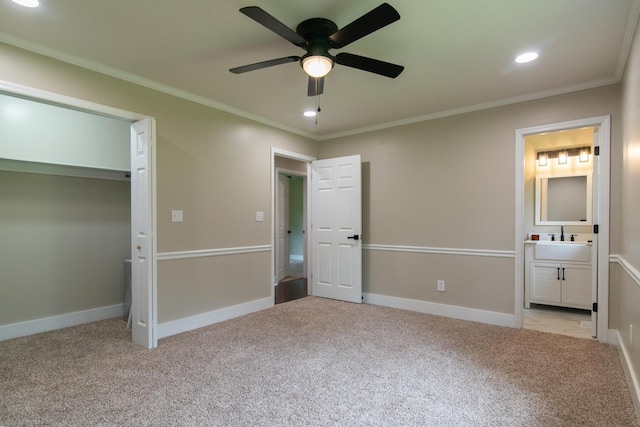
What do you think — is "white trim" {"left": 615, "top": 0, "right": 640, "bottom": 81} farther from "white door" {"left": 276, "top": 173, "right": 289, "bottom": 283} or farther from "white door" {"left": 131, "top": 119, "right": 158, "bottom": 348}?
"white door" {"left": 276, "top": 173, "right": 289, "bottom": 283}

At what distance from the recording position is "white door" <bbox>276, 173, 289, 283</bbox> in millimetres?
6248

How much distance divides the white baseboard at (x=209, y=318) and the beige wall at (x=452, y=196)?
1.54m

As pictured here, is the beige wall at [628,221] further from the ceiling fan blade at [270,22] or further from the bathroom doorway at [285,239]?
the bathroom doorway at [285,239]

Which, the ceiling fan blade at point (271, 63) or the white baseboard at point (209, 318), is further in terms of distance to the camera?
the white baseboard at point (209, 318)

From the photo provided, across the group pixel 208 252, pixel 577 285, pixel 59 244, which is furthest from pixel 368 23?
pixel 577 285

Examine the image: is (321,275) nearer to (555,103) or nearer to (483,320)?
(483,320)

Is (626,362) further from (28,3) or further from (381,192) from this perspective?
(28,3)

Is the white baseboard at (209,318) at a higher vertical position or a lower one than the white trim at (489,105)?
lower

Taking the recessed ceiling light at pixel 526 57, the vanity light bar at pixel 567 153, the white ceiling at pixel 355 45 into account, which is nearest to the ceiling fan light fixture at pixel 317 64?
the white ceiling at pixel 355 45

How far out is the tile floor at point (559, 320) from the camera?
341 cm

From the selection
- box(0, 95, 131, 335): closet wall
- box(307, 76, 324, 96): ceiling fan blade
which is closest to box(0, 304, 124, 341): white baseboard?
box(0, 95, 131, 335): closet wall

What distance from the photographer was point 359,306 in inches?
170

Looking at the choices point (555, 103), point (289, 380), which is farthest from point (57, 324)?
point (555, 103)

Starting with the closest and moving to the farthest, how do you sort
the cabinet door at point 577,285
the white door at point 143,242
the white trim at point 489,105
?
the white door at point 143,242, the white trim at point 489,105, the cabinet door at point 577,285
